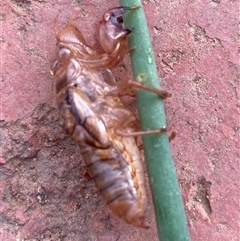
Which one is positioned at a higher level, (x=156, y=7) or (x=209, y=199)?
(x=156, y=7)

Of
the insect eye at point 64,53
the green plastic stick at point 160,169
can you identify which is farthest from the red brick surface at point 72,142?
the green plastic stick at point 160,169

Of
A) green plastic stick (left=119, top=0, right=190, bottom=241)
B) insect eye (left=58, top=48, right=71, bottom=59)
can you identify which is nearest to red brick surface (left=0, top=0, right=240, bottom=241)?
insect eye (left=58, top=48, right=71, bottom=59)

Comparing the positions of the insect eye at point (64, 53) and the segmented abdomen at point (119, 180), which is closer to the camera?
the segmented abdomen at point (119, 180)

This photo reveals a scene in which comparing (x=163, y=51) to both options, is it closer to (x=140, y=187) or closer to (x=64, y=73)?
(x=64, y=73)

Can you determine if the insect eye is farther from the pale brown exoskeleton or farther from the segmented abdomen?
the segmented abdomen

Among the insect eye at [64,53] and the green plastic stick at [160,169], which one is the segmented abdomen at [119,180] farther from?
the insect eye at [64,53]

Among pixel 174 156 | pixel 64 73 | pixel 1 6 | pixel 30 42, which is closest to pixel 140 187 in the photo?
pixel 174 156
